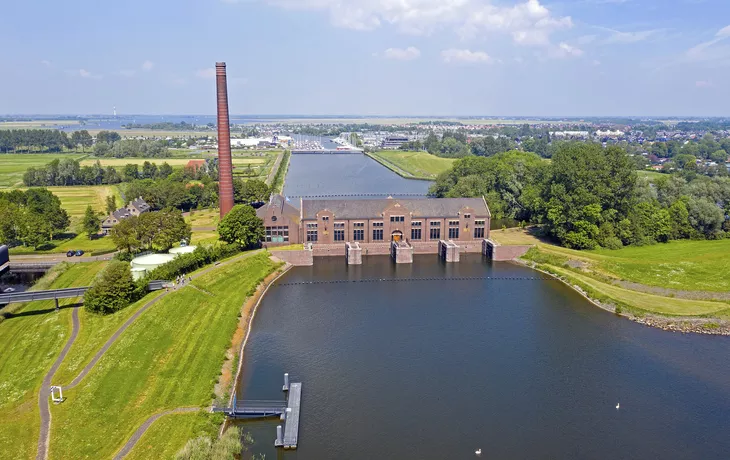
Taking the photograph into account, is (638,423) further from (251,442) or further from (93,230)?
(93,230)

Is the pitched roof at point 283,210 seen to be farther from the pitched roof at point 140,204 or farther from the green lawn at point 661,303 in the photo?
the green lawn at point 661,303

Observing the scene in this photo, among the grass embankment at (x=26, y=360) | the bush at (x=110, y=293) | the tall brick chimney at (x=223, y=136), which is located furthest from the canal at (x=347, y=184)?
the grass embankment at (x=26, y=360)

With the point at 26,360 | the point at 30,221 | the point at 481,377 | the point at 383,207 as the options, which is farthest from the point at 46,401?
the point at 30,221

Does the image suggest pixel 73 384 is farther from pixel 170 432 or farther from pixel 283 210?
pixel 283 210

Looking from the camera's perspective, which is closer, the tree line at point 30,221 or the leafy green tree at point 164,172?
the tree line at point 30,221

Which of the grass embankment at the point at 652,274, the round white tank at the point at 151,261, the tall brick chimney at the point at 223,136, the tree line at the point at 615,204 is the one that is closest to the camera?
the grass embankment at the point at 652,274

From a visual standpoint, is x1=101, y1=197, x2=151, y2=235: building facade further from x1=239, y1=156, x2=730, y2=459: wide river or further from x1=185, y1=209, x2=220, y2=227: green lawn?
x1=239, y1=156, x2=730, y2=459: wide river

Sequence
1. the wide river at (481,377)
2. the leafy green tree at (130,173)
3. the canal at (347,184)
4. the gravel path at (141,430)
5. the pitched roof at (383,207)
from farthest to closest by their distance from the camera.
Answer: the leafy green tree at (130,173) → the canal at (347,184) → the pitched roof at (383,207) → the wide river at (481,377) → the gravel path at (141,430)

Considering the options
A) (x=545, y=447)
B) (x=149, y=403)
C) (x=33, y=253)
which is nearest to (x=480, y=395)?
(x=545, y=447)
